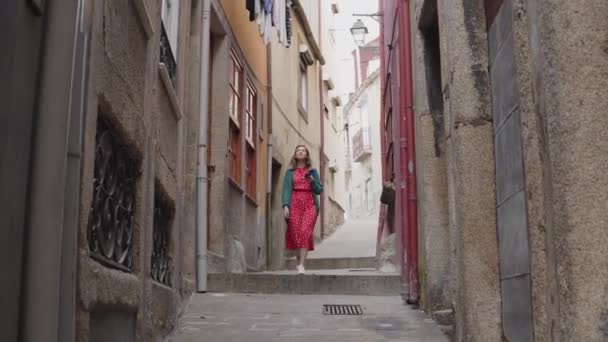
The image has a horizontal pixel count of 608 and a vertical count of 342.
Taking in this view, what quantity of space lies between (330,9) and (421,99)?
17460 mm

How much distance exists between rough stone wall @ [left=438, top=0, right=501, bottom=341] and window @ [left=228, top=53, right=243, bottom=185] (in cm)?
568

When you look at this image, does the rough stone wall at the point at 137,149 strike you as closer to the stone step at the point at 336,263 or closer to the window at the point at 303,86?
the stone step at the point at 336,263

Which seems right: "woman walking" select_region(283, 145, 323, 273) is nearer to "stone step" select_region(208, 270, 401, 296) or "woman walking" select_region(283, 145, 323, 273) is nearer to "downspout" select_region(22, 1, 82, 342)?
"stone step" select_region(208, 270, 401, 296)

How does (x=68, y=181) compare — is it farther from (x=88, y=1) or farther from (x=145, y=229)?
(x=145, y=229)

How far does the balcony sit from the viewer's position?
3478cm

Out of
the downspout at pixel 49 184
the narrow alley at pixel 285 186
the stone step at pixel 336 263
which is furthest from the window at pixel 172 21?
the stone step at pixel 336 263

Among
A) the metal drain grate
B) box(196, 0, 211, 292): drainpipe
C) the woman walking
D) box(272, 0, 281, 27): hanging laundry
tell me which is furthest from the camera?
box(272, 0, 281, 27): hanging laundry

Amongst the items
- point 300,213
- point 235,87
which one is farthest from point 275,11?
point 300,213

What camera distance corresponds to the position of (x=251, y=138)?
1159cm

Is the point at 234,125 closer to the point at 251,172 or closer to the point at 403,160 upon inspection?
the point at 251,172

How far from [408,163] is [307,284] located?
1.79 meters

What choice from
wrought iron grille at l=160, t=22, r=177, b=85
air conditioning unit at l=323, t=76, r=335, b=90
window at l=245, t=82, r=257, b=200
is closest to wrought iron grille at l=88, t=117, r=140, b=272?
wrought iron grille at l=160, t=22, r=177, b=85

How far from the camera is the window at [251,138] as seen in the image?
37.4 ft

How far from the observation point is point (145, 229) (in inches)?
176
